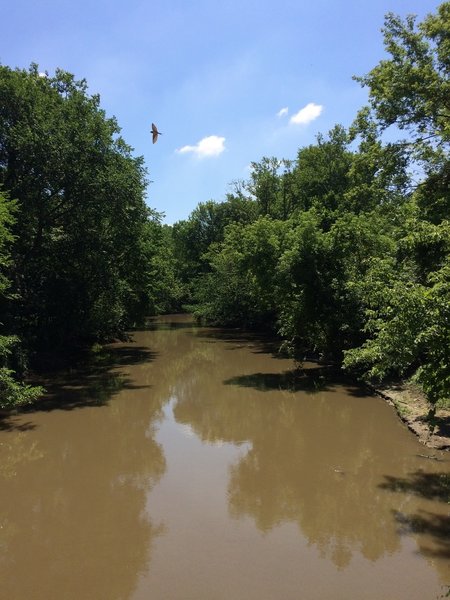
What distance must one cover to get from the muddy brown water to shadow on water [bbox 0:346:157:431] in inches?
7.6

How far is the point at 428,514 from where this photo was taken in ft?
26.8

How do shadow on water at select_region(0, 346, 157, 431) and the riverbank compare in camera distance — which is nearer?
the riverbank

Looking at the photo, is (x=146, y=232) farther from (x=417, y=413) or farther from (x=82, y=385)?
(x=417, y=413)

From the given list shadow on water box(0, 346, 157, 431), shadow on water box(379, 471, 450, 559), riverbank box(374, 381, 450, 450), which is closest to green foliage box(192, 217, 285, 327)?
shadow on water box(0, 346, 157, 431)

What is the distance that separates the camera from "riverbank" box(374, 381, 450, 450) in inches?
448

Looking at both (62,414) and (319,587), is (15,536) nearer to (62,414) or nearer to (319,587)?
(319,587)

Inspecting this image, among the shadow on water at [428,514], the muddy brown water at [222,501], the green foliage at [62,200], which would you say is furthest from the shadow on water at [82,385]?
the shadow on water at [428,514]

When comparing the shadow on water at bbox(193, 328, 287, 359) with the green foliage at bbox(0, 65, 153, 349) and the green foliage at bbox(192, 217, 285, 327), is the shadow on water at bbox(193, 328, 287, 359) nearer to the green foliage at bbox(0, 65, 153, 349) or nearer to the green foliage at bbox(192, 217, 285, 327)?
the green foliage at bbox(192, 217, 285, 327)

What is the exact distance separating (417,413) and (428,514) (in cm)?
552

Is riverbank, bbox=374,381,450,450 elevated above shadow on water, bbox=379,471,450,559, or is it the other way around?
riverbank, bbox=374,381,450,450

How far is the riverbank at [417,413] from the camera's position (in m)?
11.4

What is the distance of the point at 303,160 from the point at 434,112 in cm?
2463

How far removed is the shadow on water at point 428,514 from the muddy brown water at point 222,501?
34 millimetres

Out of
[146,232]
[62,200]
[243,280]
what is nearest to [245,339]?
[243,280]
